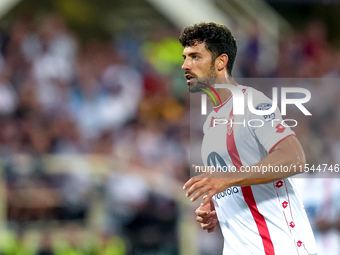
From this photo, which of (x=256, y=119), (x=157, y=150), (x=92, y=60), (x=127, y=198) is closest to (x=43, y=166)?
(x=127, y=198)

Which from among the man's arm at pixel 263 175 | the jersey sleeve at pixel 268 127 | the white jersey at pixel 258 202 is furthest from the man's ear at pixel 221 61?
the man's arm at pixel 263 175

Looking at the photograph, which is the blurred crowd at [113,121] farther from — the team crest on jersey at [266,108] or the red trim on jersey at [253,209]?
the team crest on jersey at [266,108]

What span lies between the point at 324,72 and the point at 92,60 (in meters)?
3.49

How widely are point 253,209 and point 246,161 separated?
281mm

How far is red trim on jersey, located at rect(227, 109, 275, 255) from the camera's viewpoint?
3.82m

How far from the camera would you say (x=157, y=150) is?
9383 millimetres

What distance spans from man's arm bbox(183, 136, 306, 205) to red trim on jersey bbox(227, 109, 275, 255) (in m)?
0.33

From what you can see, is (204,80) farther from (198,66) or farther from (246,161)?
(246,161)

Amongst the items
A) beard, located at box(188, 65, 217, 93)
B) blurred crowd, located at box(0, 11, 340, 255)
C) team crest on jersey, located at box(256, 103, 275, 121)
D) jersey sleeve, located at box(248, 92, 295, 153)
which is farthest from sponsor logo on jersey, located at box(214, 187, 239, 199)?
blurred crowd, located at box(0, 11, 340, 255)

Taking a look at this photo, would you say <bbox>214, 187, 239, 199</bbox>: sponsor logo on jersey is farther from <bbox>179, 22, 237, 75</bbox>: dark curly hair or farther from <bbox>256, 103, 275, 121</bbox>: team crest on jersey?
<bbox>179, 22, 237, 75</bbox>: dark curly hair

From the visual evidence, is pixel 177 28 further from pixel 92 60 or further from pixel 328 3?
pixel 328 3

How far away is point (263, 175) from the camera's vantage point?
3484 mm

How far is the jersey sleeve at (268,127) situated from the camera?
11.7 feet

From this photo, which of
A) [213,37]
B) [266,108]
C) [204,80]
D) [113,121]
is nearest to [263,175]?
[266,108]
